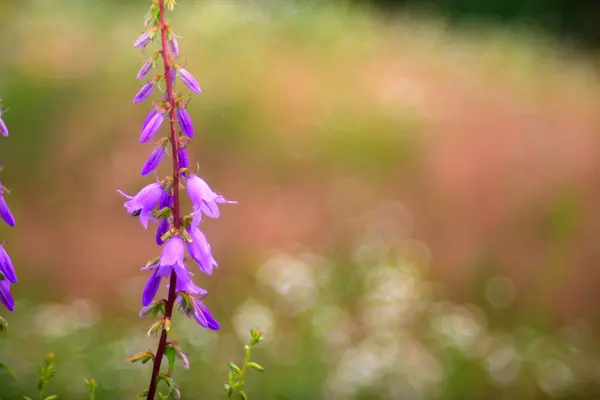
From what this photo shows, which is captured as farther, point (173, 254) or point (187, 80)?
point (187, 80)

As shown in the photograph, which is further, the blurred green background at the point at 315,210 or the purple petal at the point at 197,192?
the blurred green background at the point at 315,210

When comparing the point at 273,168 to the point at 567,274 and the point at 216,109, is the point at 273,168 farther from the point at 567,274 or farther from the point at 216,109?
the point at 567,274

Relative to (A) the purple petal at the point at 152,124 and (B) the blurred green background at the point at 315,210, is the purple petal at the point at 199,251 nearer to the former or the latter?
(A) the purple petal at the point at 152,124

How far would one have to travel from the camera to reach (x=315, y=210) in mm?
5379

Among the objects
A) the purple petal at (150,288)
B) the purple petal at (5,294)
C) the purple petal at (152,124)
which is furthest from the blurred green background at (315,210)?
the purple petal at (152,124)

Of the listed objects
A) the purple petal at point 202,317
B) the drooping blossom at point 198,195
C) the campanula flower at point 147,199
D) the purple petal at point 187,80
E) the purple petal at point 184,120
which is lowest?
the purple petal at point 202,317

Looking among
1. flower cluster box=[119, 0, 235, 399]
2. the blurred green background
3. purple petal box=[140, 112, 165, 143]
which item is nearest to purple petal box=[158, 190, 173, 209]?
flower cluster box=[119, 0, 235, 399]

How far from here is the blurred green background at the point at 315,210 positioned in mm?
3883

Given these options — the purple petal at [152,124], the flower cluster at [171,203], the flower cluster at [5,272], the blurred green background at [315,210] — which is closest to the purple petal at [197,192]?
the flower cluster at [171,203]

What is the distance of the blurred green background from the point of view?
153 inches

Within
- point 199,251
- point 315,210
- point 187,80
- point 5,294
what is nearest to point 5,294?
point 5,294

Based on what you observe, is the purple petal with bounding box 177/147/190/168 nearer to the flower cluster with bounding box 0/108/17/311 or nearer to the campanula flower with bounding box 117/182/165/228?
the campanula flower with bounding box 117/182/165/228

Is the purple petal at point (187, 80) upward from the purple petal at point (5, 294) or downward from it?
upward

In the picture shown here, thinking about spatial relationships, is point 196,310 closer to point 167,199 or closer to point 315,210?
point 167,199
